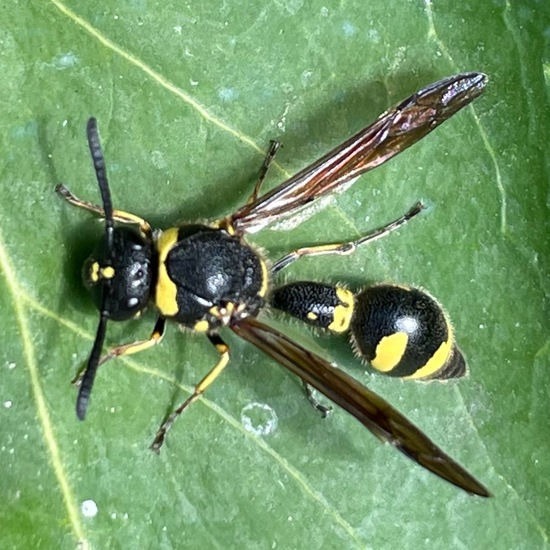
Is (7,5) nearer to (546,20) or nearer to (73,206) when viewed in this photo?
(73,206)

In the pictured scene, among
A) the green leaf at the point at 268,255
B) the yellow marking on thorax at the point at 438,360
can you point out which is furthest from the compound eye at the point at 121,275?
the yellow marking on thorax at the point at 438,360

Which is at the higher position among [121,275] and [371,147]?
[371,147]

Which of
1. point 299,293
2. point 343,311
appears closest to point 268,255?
point 299,293

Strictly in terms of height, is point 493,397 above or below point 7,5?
below

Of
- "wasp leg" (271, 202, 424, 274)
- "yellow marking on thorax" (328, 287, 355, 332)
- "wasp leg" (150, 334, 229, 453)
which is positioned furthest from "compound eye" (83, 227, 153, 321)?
Result: "yellow marking on thorax" (328, 287, 355, 332)

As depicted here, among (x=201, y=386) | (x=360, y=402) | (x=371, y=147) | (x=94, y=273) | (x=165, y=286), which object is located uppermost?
(x=371, y=147)

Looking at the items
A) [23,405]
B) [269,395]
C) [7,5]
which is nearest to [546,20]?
[269,395]

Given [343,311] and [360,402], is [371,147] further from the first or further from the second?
[360,402]
